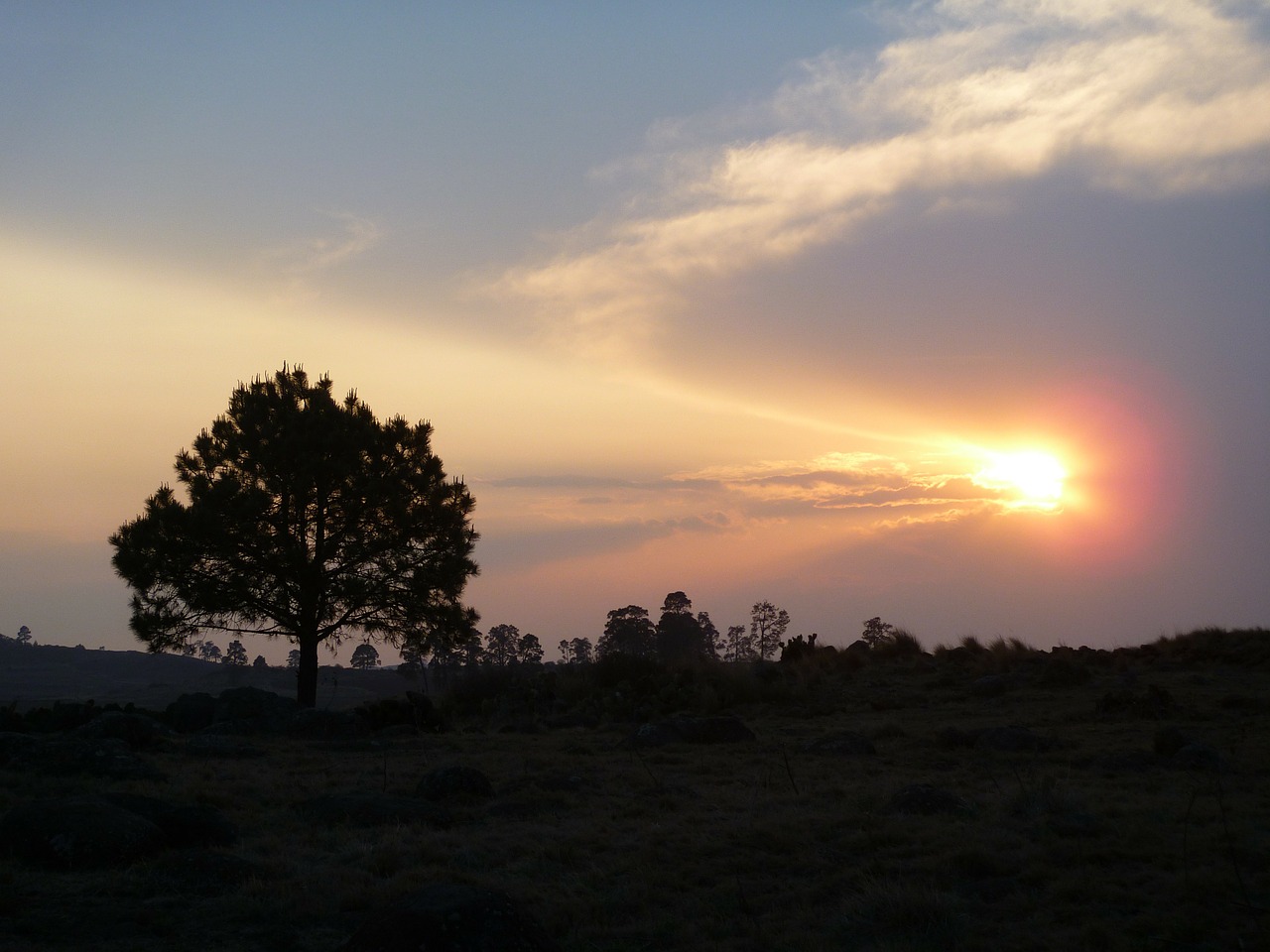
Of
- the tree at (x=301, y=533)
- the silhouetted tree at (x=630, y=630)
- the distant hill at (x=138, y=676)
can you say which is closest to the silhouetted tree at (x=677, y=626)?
the silhouetted tree at (x=630, y=630)

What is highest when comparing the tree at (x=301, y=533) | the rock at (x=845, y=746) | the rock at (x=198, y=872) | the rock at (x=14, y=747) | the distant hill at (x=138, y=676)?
the tree at (x=301, y=533)

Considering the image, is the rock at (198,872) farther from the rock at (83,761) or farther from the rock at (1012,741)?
the rock at (1012,741)

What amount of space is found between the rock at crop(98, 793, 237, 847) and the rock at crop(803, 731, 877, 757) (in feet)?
33.7

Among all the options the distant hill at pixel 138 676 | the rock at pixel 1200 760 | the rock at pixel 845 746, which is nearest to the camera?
the rock at pixel 1200 760

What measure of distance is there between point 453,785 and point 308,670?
17.3 metres

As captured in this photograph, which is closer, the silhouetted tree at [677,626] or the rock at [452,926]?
the rock at [452,926]

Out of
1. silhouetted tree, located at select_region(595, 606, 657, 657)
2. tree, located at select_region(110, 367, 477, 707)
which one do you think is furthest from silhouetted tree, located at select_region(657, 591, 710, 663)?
tree, located at select_region(110, 367, 477, 707)

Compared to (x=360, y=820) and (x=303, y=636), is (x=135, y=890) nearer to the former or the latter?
(x=360, y=820)

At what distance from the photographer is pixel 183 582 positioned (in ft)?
87.7

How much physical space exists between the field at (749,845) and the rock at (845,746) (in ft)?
0.23

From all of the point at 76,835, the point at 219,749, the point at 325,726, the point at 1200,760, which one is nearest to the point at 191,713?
the point at 325,726

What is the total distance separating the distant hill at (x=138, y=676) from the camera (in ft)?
284

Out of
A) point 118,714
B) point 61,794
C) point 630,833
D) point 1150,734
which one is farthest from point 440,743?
point 1150,734

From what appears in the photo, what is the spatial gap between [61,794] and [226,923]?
20.6 ft
